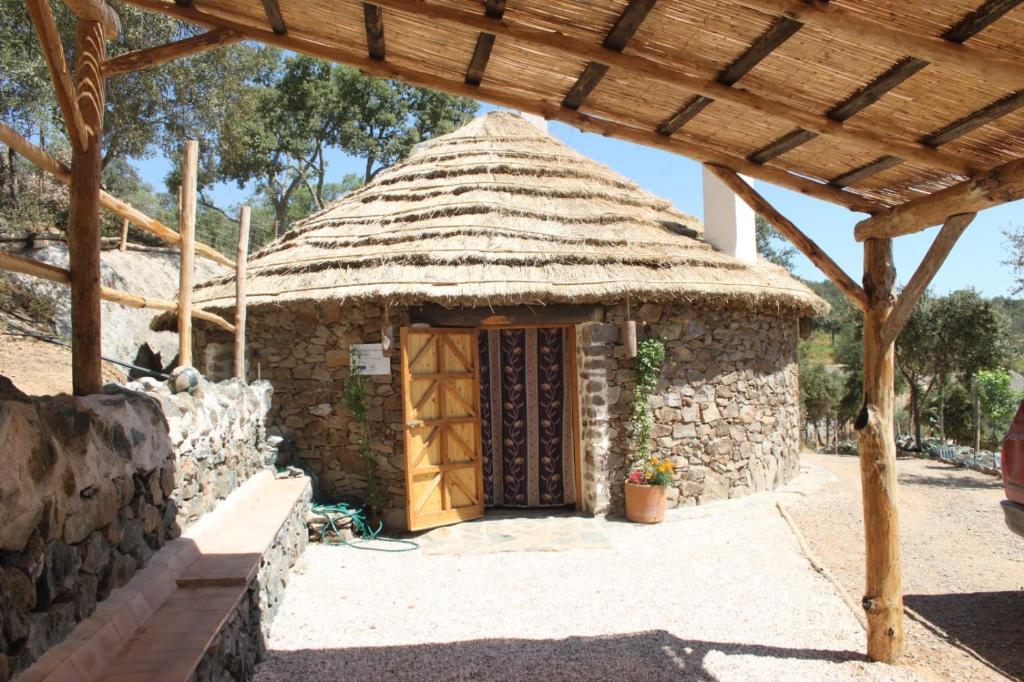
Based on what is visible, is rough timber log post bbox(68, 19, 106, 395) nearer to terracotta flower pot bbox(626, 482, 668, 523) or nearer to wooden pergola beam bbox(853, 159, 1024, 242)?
wooden pergola beam bbox(853, 159, 1024, 242)

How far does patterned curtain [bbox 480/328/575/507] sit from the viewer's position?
8.23 meters

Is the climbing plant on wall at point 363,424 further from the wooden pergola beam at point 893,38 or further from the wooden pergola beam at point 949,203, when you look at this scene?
the wooden pergola beam at point 893,38

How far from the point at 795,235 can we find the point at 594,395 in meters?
3.56

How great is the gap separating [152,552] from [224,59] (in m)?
15.2

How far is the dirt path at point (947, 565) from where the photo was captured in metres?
4.32

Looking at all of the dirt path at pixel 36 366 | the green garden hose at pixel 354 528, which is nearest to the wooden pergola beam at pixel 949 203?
the green garden hose at pixel 354 528

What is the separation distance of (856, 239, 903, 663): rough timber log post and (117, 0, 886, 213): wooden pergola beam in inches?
19.8

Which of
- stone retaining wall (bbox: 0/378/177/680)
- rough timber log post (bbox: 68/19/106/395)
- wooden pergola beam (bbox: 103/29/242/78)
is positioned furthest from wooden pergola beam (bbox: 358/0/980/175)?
stone retaining wall (bbox: 0/378/177/680)

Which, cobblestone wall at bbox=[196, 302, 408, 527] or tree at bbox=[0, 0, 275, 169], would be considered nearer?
cobblestone wall at bbox=[196, 302, 408, 527]

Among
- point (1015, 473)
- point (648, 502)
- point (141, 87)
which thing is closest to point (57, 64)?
point (1015, 473)

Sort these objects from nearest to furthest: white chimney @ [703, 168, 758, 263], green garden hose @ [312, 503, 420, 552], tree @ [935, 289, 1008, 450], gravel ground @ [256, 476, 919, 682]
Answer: gravel ground @ [256, 476, 919, 682] → green garden hose @ [312, 503, 420, 552] → white chimney @ [703, 168, 758, 263] → tree @ [935, 289, 1008, 450]

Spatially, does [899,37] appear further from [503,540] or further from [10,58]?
[10,58]

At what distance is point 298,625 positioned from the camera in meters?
4.69

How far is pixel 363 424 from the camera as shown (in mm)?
7523
